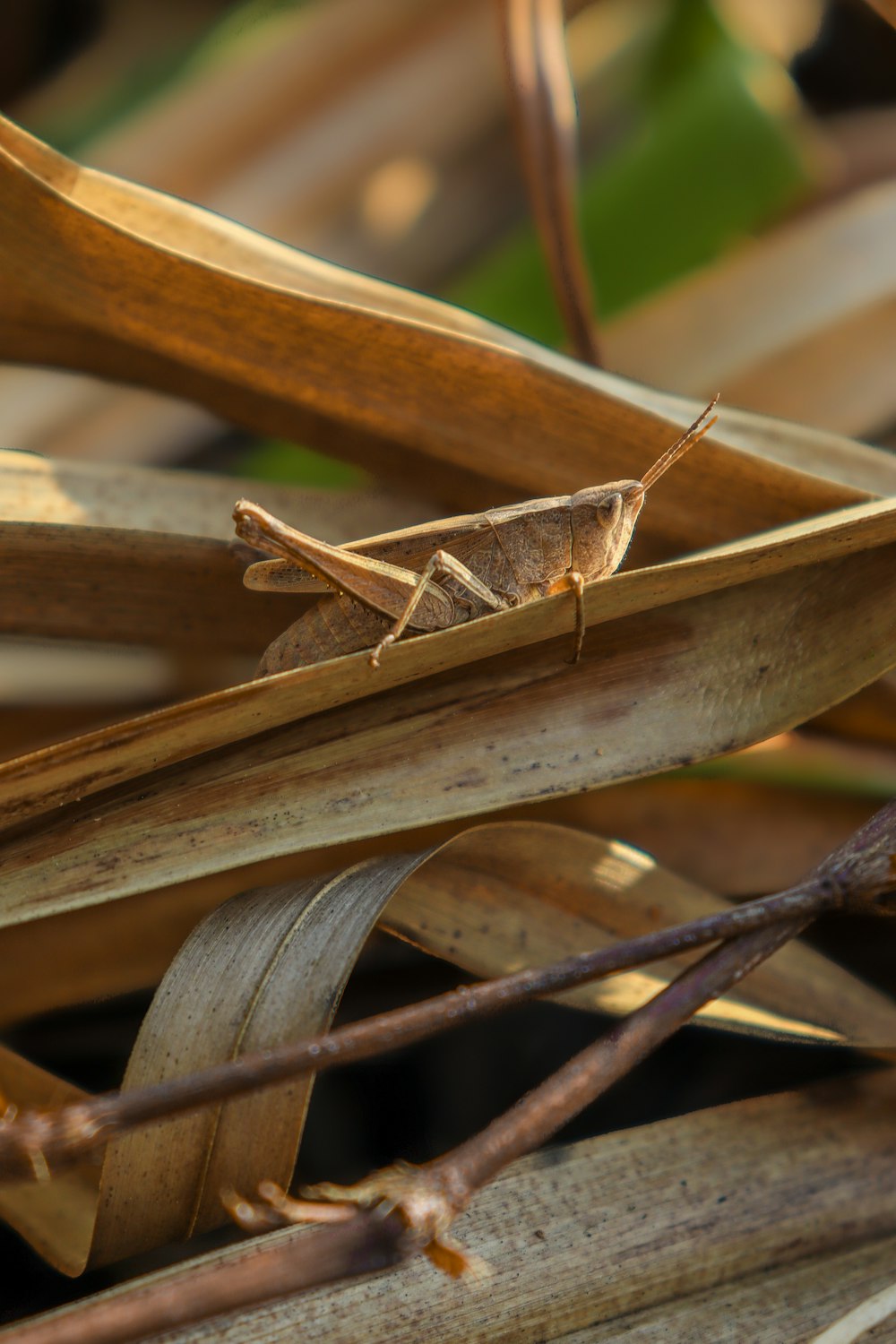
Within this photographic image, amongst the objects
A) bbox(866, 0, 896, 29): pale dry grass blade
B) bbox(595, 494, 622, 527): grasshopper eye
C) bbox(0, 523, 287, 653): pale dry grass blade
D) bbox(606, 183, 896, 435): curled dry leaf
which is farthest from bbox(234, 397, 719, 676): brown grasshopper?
bbox(866, 0, 896, 29): pale dry grass blade

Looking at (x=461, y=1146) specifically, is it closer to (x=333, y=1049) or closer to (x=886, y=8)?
(x=333, y=1049)

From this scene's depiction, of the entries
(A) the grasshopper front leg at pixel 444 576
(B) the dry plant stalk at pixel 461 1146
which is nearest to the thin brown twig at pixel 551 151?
(A) the grasshopper front leg at pixel 444 576

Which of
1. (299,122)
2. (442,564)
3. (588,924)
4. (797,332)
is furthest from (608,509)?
(299,122)

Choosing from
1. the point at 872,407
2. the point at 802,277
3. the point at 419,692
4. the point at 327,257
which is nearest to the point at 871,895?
the point at 419,692

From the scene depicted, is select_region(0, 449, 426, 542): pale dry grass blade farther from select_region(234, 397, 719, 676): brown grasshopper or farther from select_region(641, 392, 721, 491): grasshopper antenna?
select_region(641, 392, 721, 491): grasshopper antenna

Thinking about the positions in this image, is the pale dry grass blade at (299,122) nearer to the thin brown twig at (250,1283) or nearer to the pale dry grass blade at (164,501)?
the pale dry grass blade at (164,501)
